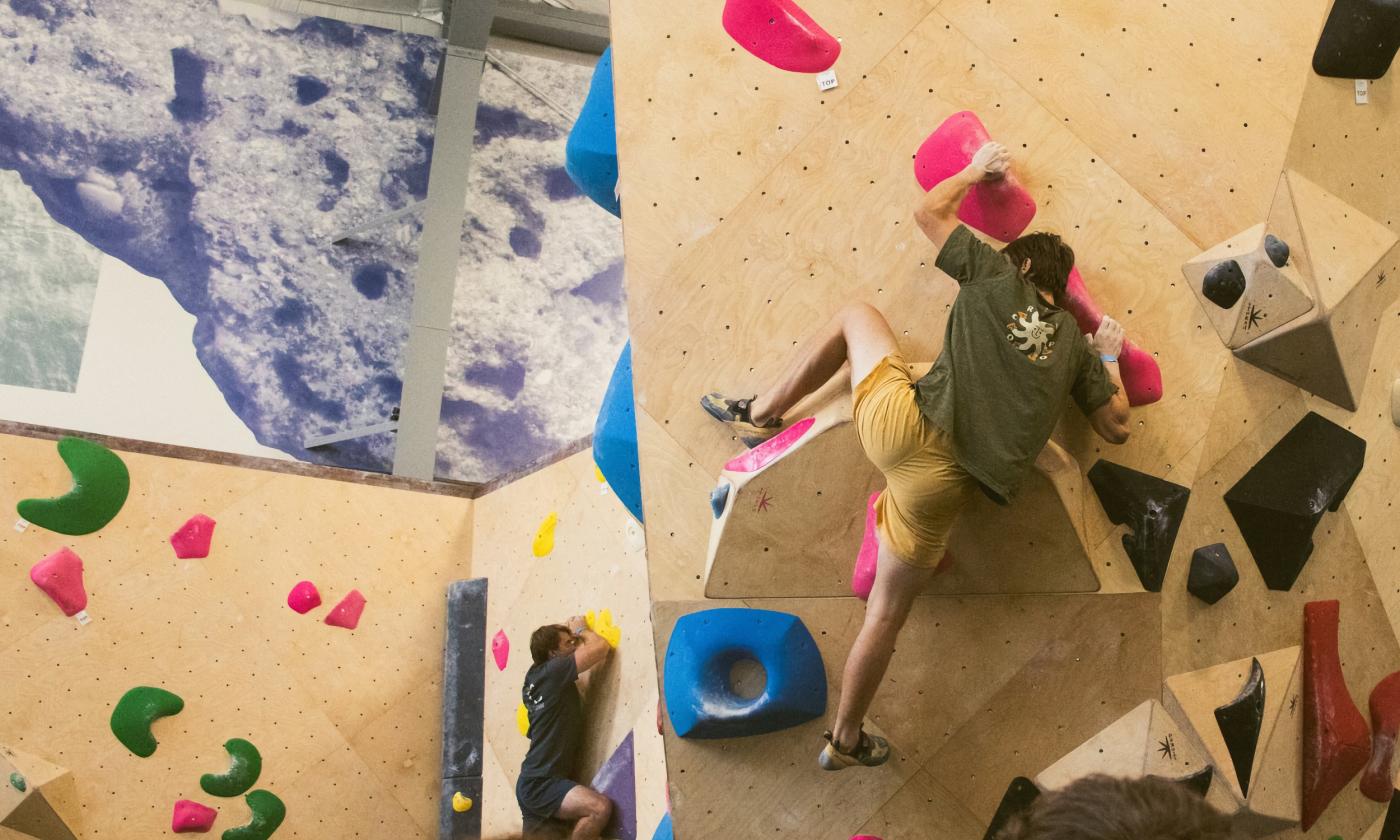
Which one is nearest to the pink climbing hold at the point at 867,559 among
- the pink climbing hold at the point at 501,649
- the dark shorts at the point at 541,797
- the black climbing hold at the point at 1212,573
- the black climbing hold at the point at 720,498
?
the black climbing hold at the point at 720,498

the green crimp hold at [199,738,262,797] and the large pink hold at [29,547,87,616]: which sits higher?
the large pink hold at [29,547,87,616]

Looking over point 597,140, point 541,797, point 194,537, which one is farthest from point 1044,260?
point 194,537

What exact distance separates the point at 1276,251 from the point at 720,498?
1586 millimetres

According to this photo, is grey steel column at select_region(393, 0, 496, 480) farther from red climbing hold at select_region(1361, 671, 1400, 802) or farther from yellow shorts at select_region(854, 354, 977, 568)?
red climbing hold at select_region(1361, 671, 1400, 802)

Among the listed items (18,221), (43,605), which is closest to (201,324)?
(18,221)

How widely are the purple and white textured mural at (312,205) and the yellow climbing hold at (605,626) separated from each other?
7.94ft

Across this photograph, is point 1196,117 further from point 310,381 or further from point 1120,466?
point 310,381

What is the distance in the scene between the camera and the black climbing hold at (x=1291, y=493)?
311 cm

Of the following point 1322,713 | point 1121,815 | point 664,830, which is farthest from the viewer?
point 664,830

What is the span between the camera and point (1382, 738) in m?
3.29

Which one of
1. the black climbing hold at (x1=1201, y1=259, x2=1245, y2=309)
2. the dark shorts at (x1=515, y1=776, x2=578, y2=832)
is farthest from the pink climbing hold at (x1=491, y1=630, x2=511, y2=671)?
the black climbing hold at (x1=1201, y1=259, x2=1245, y2=309)

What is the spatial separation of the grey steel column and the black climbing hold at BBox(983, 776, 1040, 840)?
409 cm

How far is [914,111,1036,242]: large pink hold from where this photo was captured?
10.1 ft

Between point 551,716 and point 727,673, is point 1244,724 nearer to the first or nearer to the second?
point 727,673
